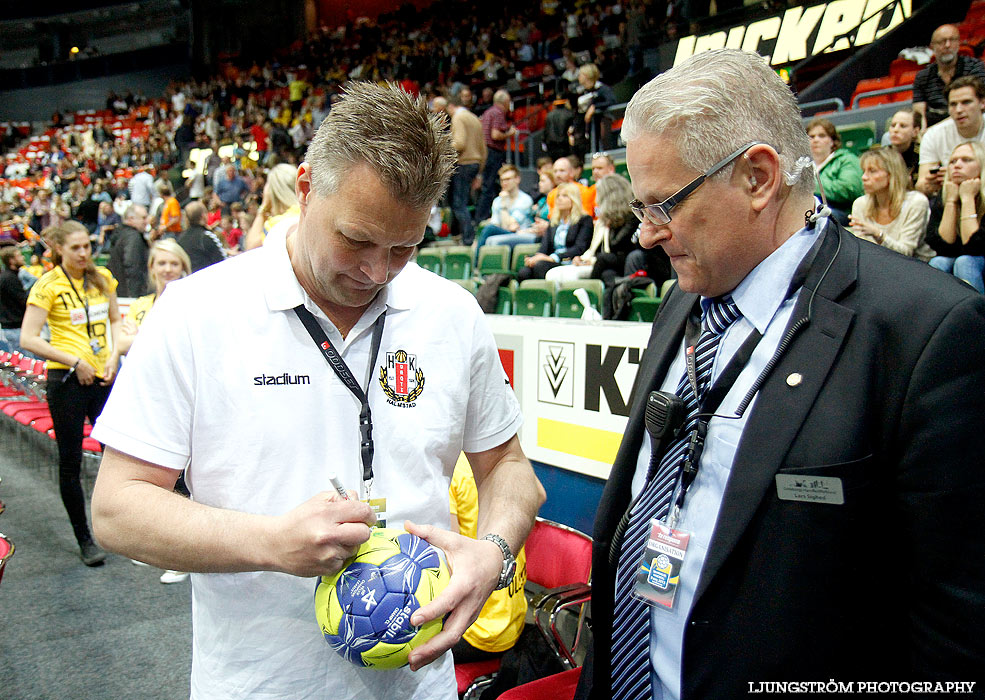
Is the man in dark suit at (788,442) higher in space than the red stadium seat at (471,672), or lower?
higher

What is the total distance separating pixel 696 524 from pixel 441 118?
33.1 inches

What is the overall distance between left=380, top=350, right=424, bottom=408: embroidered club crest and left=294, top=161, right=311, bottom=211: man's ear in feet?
1.02

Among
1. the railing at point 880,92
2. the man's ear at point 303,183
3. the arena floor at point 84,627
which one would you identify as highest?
the railing at point 880,92

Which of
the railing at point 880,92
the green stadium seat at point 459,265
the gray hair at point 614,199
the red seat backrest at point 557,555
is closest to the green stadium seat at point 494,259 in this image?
the green stadium seat at point 459,265

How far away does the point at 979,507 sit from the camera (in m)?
1.07

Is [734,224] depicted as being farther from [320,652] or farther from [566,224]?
[566,224]

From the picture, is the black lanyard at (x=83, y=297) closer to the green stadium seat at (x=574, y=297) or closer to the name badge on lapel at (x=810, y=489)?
the green stadium seat at (x=574, y=297)

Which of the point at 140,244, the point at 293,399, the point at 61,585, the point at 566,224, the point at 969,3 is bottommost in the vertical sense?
the point at 61,585

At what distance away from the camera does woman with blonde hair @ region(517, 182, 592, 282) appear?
6344 millimetres

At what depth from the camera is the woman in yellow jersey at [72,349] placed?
4.52 m

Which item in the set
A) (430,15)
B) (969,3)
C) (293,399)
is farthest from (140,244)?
(430,15)

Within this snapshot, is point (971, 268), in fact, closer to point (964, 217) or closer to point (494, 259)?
point (964, 217)

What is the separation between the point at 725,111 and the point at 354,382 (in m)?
0.79

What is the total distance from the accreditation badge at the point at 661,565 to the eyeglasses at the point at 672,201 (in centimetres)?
56
